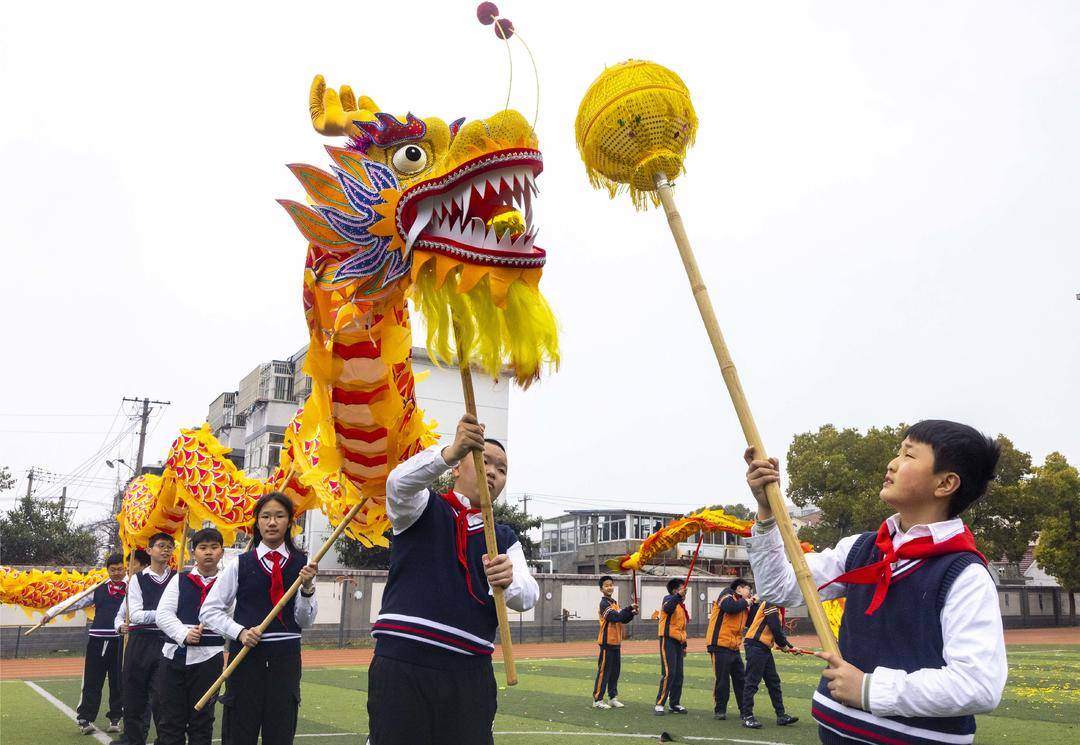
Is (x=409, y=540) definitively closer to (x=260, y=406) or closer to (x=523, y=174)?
(x=523, y=174)

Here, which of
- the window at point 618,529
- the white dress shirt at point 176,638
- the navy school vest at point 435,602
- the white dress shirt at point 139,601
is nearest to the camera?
the navy school vest at point 435,602

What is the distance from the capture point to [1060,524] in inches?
1367

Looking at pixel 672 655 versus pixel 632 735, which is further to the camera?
pixel 672 655

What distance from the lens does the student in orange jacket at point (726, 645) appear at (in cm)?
1043

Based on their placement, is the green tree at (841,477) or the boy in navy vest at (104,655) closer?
the boy in navy vest at (104,655)

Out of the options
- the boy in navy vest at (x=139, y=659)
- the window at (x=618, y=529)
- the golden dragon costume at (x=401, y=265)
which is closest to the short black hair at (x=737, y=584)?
→ the boy in navy vest at (x=139, y=659)

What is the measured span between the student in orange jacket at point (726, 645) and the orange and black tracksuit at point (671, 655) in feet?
1.20

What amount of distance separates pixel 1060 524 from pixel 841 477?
28.2 feet

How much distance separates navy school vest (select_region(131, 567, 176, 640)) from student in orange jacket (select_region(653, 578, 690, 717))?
18.3 feet

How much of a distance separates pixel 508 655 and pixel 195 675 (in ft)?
11.6

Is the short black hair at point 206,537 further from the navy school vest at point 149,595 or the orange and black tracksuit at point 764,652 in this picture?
the orange and black tracksuit at point 764,652

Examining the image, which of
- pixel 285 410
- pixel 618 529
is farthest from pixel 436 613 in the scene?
pixel 618 529

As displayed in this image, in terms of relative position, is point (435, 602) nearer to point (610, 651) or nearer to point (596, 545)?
point (610, 651)

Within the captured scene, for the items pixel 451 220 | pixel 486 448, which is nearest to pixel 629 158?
pixel 451 220
